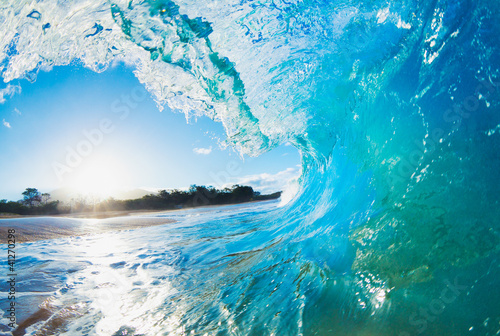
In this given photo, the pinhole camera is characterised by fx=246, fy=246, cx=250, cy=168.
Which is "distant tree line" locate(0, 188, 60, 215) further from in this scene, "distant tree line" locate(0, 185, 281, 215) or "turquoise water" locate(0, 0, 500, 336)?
"turquoise water" locate(0, 0, 500, 336)

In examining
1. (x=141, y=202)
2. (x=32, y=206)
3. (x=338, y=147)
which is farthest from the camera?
(x=141, y=202)

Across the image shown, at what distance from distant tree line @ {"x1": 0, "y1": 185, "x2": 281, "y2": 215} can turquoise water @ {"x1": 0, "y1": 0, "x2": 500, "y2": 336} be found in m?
28.1

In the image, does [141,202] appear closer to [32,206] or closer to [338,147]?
[32,206]

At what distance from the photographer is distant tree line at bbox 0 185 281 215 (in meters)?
25.9

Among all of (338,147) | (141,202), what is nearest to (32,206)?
(141,202)

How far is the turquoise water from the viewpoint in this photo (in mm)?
1766

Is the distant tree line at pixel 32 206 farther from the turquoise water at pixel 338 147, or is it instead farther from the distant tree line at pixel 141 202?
the turquoise water at pixel 338 147

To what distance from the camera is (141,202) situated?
111 feet

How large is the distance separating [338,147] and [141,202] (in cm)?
3375

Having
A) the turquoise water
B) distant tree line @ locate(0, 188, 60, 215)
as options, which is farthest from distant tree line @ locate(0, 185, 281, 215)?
the turquoise water

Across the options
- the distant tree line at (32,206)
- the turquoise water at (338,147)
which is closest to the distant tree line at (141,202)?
Result: the distant tree line at (32,206)

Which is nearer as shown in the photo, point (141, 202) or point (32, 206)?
point (32, 206)

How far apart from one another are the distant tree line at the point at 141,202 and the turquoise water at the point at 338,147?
2813 centimetres

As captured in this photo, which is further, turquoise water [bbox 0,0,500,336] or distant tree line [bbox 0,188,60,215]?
distant tree line [bbox 0,188,60,215]
